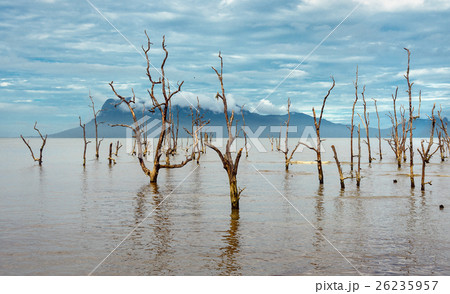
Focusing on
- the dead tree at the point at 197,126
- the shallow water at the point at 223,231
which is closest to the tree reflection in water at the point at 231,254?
the shallow water at the point at 223,231

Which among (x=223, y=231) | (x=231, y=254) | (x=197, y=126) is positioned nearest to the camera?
(x=231, y=254)

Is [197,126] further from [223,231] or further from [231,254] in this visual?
[231,254]

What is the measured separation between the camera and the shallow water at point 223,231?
9453 millimetres

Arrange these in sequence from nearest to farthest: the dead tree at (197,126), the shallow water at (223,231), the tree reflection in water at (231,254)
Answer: the tree reflection in water at (231,254), the shallow water at (223,231), the dead tree at (197,126)

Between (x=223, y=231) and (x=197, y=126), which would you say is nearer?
(x=223, y=231)

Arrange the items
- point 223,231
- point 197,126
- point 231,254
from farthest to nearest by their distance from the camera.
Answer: point 197,126 → point 223,231 → point 231,254

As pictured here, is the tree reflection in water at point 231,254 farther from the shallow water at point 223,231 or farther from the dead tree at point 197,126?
the dead tree at point 197,126

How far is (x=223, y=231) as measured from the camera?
41.7ft

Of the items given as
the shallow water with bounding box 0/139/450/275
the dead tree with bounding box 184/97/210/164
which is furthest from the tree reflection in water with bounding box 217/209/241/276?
the dead tree with bounding box 184/97/210/164

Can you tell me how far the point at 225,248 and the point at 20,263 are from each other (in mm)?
4589

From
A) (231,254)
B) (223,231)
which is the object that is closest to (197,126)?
(223,231)

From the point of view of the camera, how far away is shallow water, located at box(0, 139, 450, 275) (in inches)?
372

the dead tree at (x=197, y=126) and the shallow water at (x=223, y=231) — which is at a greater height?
the dead tree at (x=197, y=126)

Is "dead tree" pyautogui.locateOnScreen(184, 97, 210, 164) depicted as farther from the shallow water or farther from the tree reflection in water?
the tree reflection in water
